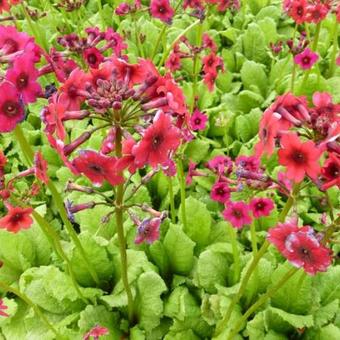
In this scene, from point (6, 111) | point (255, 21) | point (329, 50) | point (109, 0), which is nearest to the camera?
point (6, 111)

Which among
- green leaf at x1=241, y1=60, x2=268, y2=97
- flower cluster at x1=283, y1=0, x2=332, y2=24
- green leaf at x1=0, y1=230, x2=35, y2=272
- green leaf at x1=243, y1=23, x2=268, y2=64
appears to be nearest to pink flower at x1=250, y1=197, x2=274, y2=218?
green leaf at x1=0, y1=230, x2=35, y2=272

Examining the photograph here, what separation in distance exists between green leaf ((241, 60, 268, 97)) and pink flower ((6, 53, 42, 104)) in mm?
3797

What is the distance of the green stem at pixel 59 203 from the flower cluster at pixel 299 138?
114 cm

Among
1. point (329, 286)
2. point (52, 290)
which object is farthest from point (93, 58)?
point (329, 286)

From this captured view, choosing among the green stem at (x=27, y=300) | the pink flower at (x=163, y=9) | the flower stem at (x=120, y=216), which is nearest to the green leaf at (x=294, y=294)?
the flower stem at (x=120, y=216)

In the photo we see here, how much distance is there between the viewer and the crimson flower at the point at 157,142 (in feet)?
6.01

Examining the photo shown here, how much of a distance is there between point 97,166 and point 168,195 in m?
2.29

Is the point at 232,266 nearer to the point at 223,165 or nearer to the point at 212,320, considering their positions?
the point at 212,320

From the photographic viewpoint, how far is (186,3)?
4.99m

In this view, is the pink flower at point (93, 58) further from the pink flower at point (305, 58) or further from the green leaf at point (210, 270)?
the pink flower at point (305, 58)

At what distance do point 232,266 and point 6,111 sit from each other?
2122mm

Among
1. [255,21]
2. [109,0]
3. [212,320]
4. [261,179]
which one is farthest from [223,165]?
[109,0]

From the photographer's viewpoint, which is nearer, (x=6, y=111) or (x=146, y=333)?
(x=6, y=111)

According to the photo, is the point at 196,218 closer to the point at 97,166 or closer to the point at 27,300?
the point at 27,300
